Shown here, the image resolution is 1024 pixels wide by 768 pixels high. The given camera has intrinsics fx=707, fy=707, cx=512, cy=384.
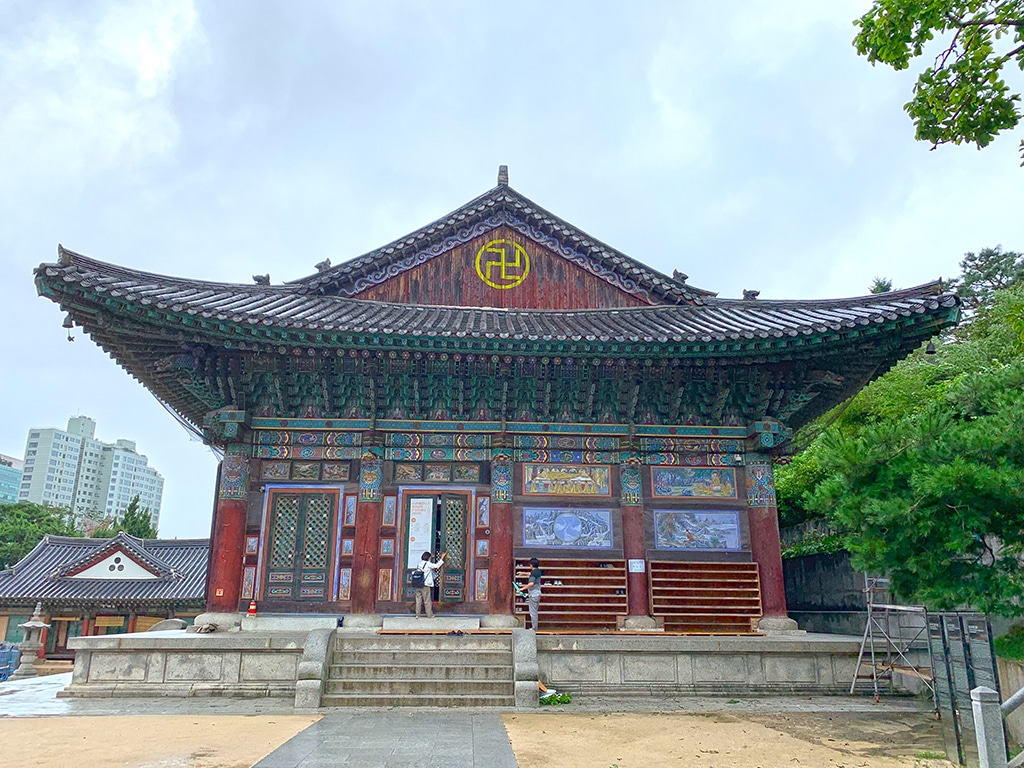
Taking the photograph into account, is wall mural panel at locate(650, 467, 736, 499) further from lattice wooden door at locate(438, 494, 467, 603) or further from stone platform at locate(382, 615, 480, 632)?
stone platform at locate(382, 615, 480, 632)

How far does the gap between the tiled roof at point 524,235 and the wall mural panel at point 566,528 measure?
240 inches

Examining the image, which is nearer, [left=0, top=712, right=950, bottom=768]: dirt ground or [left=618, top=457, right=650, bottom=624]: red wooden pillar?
[left=0, top=712, right=950, bottom=768]: dirt ground

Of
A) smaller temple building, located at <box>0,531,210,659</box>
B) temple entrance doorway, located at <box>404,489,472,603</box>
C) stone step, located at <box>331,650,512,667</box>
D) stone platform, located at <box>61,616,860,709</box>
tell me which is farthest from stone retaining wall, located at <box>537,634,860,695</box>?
smaller temple building, located at <box>0,531,210,659</box>

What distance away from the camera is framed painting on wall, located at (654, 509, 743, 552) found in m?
15.3

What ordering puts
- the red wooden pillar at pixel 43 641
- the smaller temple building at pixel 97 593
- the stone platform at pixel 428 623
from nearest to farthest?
the stone platform at pixel 428 623 → the red wooden pillar at pixel 43 641 → the smaller temple building at pixel 97 593

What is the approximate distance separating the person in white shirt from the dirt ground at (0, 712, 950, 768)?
14.5ft

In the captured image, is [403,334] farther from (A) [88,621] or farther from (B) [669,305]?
(A) [88,621]

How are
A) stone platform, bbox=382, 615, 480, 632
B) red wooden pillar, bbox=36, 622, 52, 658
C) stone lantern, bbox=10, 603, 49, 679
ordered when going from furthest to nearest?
red wooden pillar, bbox=36, 622, 52, 658 → stone lantern, bbox=10, 603, 49, 679 → stone platform, bbox=382, 615, 480, 632

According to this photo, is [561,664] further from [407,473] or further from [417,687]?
[407,473]

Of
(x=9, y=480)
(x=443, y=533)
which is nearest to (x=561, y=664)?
(x=443, y=533)

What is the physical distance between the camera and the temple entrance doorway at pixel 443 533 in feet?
49.3

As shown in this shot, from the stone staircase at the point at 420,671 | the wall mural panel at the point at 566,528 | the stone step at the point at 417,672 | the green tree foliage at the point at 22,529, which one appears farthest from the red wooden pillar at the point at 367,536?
the green tree foliage at the point at 22,529

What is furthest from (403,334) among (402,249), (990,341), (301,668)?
(990,341)

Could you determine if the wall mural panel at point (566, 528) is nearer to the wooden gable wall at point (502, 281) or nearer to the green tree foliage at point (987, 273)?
the wooden gable wall at point (502, 281)
